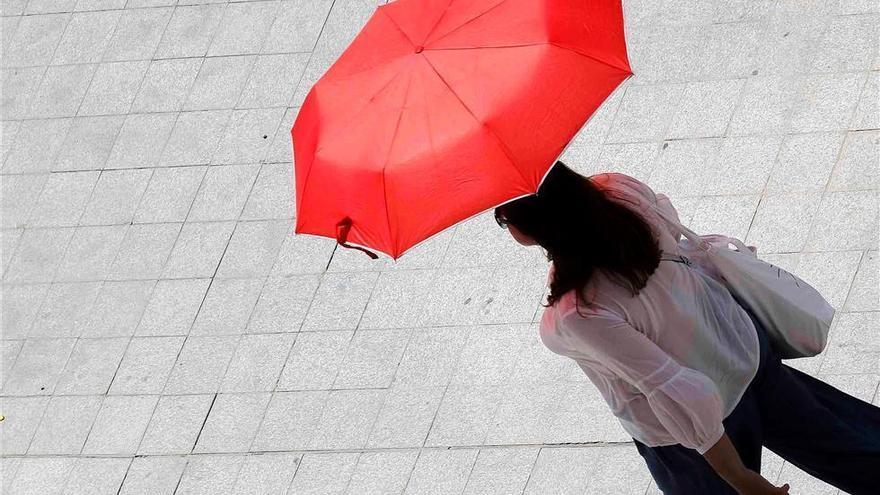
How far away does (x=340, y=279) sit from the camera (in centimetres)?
612

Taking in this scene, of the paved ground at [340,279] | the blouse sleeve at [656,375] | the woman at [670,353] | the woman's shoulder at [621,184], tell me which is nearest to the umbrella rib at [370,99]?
the woman at [670,353]

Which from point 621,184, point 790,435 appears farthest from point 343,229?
point 790,435

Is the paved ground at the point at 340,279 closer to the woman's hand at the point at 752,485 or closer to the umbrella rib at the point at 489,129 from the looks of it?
the woman's hand at the point at 752,485

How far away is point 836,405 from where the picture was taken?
3.42 m

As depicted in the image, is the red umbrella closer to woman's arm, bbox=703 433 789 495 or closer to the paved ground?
woman's arm, bbox=703 433 789 495

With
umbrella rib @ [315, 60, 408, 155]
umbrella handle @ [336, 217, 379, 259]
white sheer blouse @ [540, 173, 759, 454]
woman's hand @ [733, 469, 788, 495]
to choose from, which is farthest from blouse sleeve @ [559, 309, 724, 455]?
umbrella rib @ [315, 60, 408, 155]

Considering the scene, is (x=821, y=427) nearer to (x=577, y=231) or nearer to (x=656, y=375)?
(x=656, y=375)

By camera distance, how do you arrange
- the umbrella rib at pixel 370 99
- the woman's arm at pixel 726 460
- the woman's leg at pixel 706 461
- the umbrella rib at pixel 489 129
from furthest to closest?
the woman's leg at pixel 706 461
the umbrella rib at pixel 370 99
the woman's arm at pixel 726 460
the umbrella rib at pixel 489 129

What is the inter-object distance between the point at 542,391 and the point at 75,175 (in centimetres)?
327

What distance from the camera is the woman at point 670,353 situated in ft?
9.63

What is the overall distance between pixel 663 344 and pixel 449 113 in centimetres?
74

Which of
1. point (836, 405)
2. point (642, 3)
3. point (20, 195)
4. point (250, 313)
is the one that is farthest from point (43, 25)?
point (836, 405)

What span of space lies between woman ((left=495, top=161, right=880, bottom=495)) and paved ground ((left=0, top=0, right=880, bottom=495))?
1.29 meters

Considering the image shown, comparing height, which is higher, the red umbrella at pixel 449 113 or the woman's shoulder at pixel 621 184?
the red umbrella at pixel 449 113
